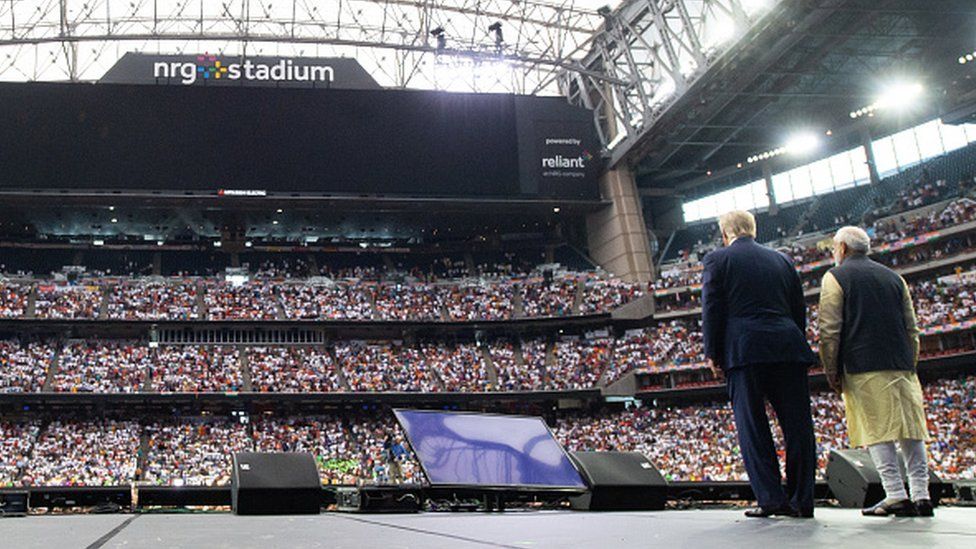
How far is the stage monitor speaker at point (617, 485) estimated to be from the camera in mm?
8656

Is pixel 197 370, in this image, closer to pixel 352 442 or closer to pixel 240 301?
pixel 240 301

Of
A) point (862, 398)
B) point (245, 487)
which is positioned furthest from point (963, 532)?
point (245, 487)

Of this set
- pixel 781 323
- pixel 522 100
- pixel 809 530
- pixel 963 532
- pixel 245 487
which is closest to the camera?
pixel 963 532

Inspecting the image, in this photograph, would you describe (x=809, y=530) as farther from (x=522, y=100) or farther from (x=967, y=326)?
(x=522, y=100)

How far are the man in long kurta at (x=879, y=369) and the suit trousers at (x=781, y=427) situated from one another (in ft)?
1.06

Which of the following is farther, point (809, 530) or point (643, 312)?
point (643, 312)

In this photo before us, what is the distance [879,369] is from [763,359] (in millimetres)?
814

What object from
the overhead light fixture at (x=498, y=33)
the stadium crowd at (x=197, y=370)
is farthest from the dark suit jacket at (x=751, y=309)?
the stadium crowd at (x=197, y=370)

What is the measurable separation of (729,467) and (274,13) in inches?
1315

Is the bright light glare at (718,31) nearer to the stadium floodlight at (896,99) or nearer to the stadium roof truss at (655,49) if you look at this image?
the stadium roof truss at (655,49)

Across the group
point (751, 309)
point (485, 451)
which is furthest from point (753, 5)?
point (751, 309)

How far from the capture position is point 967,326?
117 ft

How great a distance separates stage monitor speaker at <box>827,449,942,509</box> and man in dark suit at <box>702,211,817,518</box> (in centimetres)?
268

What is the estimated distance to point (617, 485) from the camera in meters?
8.71
